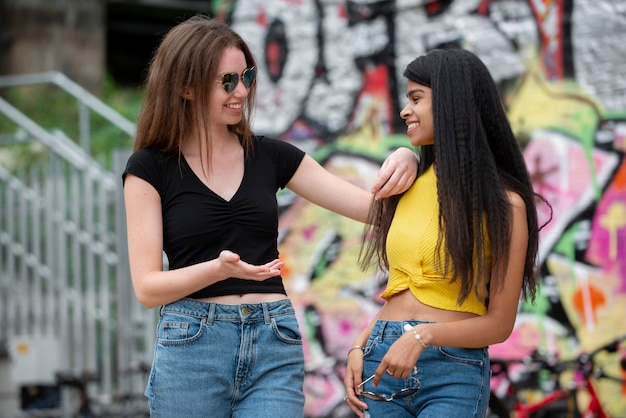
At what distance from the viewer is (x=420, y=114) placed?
3086mm

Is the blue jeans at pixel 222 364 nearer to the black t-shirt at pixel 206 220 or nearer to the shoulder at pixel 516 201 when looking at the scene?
the black t-shirt at pixel 206 220

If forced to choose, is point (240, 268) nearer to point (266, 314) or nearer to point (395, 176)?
point (266, 314)

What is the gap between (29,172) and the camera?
901 cm

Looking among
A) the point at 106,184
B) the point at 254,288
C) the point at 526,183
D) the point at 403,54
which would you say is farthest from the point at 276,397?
the point at 106,184

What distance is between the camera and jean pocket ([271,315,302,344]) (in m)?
3.07

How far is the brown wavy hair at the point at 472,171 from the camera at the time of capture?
2916mm

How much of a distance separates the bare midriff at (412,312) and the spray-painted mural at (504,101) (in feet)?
10.1

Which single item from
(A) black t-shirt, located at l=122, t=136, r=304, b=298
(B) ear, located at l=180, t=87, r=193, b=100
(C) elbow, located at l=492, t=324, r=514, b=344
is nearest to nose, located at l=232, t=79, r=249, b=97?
(B) ear, located at l=180, t=87, r=193, b=100

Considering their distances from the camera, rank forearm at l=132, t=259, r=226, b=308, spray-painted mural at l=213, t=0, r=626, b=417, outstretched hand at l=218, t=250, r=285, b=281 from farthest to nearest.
A: 1. spray-painted mural at l=213, t=0, r=626, b=417
2. forearm at l=132, t=259, r=226, b=308
3. outstretched hand at l=218, t=250, r=285, b=281

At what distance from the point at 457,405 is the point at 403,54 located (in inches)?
173

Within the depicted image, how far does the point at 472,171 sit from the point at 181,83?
0.99m

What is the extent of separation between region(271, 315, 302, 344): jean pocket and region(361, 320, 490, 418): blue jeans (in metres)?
0.29

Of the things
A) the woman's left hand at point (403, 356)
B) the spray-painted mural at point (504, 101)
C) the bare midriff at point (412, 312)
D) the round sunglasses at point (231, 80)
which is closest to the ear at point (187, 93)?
the round sunglasses at point (231, 80)

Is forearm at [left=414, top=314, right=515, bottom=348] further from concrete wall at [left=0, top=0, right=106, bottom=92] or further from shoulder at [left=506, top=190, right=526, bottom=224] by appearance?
concrete wall at [left=0, top=0, right=106, bottom=92]
